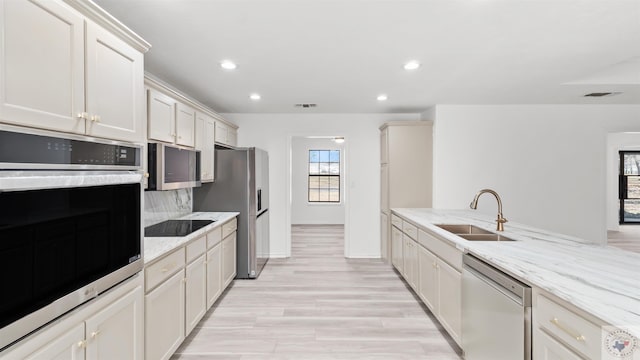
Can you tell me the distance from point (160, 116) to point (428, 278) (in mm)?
2790

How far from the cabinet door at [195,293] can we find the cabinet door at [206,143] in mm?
1155

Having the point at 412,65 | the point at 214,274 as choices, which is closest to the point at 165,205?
the point at 214,274

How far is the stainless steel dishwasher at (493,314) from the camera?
149 centimetres

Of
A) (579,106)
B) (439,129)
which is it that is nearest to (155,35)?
(439,129)

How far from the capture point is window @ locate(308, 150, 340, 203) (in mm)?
8375

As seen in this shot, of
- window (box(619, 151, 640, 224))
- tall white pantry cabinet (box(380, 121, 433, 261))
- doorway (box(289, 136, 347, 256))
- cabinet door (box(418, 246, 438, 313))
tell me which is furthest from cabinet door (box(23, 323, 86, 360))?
window (box(619, 151, 640, 224))

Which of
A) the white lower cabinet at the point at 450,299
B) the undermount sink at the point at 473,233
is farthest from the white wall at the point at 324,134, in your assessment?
the white lower cabinet at the point at 450,299

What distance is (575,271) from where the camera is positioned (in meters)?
1.48

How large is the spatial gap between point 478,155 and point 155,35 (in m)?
4.16

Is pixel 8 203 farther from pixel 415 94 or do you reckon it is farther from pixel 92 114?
pixel 415 94

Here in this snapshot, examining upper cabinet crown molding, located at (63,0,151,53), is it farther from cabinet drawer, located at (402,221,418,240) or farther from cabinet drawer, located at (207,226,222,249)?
cabinet drawer, located at (402,221,418,240)

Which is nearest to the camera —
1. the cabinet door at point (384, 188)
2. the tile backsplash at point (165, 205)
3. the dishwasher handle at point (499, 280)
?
the dishwasher handle at point (499, 280)

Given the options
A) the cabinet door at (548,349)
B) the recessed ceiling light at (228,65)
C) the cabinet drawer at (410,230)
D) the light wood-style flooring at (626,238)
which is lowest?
the light wood-style flooring at (626,238)

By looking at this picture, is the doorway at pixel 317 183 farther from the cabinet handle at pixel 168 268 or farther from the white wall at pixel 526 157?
the cabinet handle at pixel 168 268
